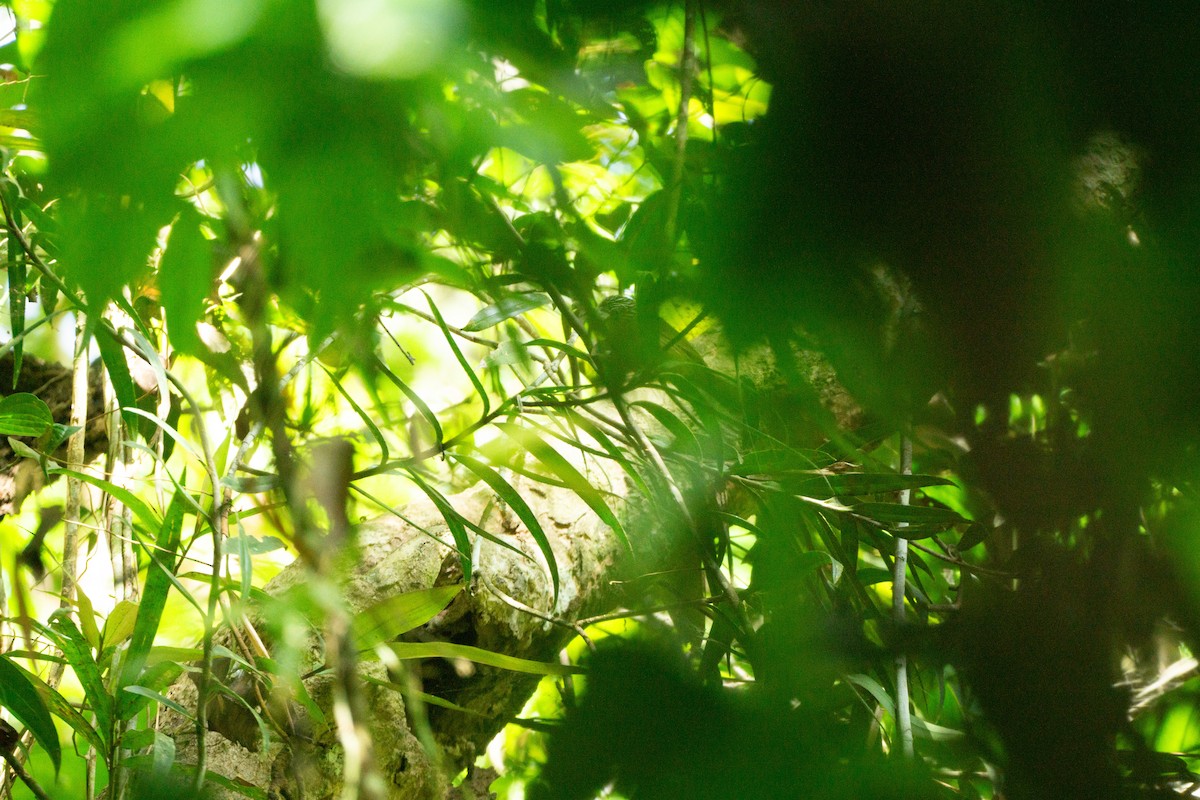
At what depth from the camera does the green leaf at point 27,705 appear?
1.67ft

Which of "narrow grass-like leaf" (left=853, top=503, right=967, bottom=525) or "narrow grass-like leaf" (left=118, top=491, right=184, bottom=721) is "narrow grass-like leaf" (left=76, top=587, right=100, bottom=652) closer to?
"narrow grass-like leaf" (left=118, top=491, right=184, bottom=721)

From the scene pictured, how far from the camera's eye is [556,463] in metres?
0.59

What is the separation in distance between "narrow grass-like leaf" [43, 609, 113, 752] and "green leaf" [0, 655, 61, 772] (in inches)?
1.0

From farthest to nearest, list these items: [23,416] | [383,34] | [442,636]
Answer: [442,636] < [23,416] < [383,34]

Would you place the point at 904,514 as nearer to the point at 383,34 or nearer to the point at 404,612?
the point at 404,612

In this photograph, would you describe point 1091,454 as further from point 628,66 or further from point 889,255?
point 628,66

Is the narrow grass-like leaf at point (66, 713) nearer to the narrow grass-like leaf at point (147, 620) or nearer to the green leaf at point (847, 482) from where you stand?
the narrow grass-like leaf at point (147, 620)

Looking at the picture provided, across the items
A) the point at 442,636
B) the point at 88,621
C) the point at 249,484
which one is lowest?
the point at 442,636

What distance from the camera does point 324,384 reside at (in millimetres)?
977

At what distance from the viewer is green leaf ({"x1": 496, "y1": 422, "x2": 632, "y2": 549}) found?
578 mm

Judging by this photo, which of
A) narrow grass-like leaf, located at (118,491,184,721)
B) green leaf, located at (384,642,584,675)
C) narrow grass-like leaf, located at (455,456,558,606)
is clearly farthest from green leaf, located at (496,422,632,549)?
narrow grass-like leaf, located at (118,491,184,721)

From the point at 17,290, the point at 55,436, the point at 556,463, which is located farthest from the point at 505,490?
the point at 17,290

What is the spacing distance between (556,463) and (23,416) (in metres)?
0.43

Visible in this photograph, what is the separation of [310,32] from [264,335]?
0.28 ft
